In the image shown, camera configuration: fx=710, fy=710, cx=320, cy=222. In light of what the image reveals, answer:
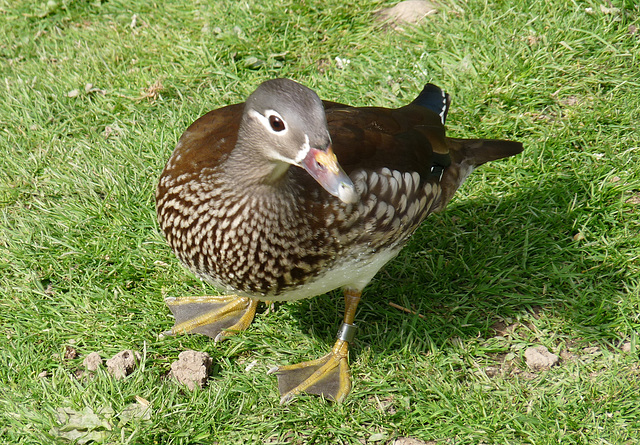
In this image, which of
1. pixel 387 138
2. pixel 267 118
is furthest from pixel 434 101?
pixel 267 118

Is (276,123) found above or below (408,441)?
above

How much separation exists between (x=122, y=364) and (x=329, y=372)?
0.92 meters

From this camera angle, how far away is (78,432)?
289 cm

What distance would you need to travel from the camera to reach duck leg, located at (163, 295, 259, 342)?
3.40 meters

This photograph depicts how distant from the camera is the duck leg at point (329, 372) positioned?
3.13 metres

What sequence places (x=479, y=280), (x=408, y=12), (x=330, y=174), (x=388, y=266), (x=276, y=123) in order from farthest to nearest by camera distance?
(x=408, y=12), (x=388, y=266), (x=479, y=280), (x=276, y=123), (x=330, y=174)

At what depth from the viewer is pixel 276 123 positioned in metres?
2.53

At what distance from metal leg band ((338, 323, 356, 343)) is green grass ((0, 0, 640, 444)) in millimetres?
111

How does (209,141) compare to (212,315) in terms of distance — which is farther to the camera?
(212,315)

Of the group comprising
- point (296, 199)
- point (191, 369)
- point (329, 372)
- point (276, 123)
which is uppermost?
point (276, 123)

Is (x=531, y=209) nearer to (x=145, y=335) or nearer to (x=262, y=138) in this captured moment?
(x=262, y=138)

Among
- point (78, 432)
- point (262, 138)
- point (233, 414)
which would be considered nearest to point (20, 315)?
point (78, 432)

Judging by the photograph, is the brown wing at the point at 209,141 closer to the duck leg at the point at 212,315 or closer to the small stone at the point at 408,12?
the duck leg at the point at 212,315

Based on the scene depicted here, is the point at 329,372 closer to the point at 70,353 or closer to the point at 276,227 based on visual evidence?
the point at 276,227
